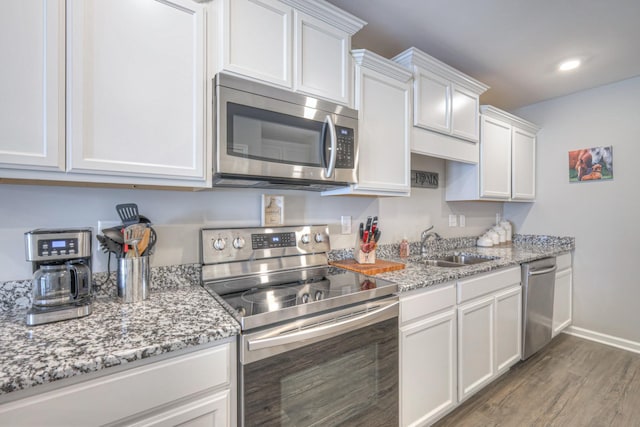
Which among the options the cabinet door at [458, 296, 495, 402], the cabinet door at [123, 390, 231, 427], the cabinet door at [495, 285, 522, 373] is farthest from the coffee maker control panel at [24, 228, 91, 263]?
the cabinet door at [495, 285, 522, 373]

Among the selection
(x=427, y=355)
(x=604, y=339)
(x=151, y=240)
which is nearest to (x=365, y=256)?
(x=427, y=355)

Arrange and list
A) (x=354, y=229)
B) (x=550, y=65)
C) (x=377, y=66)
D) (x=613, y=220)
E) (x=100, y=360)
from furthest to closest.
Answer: (x=613, y=220), (x=550, y=65), (x=354, y=229), (x=377, y=66), (x=100, y=360)

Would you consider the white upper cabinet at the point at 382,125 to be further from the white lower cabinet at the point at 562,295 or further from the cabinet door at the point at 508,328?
the white lower cabinet at the point at 562,295

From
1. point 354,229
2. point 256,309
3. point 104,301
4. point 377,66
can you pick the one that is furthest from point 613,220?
point 104,301

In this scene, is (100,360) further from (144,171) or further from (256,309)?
(144,171)

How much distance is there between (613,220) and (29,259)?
4029 mm

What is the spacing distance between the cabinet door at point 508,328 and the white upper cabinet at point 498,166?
84 cm

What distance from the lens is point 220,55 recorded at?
1214 millimetres

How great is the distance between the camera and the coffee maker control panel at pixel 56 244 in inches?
37.5

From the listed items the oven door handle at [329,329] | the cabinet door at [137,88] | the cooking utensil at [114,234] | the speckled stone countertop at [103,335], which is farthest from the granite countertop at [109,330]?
the cabinet door at [137,88]

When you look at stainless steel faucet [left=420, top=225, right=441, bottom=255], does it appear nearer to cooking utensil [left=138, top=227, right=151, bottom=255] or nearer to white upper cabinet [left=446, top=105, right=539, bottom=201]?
white upper cabinet [left=446, top=105, right=539, bottom=201]

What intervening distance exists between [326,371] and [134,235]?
0.93 metres

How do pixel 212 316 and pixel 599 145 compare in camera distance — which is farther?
pixel 599 145

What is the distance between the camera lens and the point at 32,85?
891 mm
